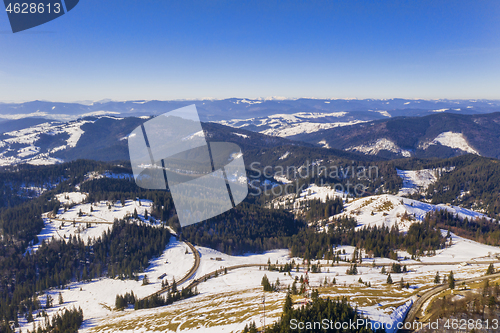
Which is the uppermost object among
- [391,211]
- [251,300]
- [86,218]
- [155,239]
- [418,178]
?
[251,300]

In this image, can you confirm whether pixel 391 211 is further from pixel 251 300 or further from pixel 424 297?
pixel 251 300

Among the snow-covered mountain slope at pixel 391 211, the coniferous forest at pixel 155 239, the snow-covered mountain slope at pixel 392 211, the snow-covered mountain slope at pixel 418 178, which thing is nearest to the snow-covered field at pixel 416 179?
the snow-covered mountain slope at pixel 418 178

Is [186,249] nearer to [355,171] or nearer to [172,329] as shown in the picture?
[172,329]

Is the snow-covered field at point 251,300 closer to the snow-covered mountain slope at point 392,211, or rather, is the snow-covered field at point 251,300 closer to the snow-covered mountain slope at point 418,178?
the snow-covered mountain slope at point 392,211

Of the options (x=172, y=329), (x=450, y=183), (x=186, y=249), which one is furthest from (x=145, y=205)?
(x=450, y=183)

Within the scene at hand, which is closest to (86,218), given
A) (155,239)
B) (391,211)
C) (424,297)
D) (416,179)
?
(155,239)

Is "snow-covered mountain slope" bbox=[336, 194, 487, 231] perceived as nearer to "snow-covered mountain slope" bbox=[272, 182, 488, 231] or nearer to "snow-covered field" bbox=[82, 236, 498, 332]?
"snow-covered mountain slope" bbox=[272, 182, 488, 231]

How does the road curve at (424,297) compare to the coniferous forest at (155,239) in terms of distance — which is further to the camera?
the coniferous forest at (155,239)

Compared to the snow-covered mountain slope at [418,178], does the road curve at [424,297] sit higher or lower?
higher

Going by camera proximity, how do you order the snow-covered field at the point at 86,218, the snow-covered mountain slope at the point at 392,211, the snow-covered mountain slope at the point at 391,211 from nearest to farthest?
the snow-covered field at the point at 86,218
the snow-covered mountain slope at the point at 392,211
the snow-covered mountain slope at the point at 391,211

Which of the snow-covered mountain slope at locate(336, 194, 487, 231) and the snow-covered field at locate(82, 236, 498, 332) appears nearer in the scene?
the snow-covered field at locate(82, 236, 498, 332)

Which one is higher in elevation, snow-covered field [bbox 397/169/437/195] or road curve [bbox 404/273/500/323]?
road curve [bbox 404/273/500/323]

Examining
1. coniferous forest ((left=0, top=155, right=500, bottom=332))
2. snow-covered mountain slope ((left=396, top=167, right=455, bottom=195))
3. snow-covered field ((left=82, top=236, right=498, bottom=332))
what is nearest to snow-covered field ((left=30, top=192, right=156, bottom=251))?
coniferous forest ((left=0, top=155, right=500, bottom=332))
